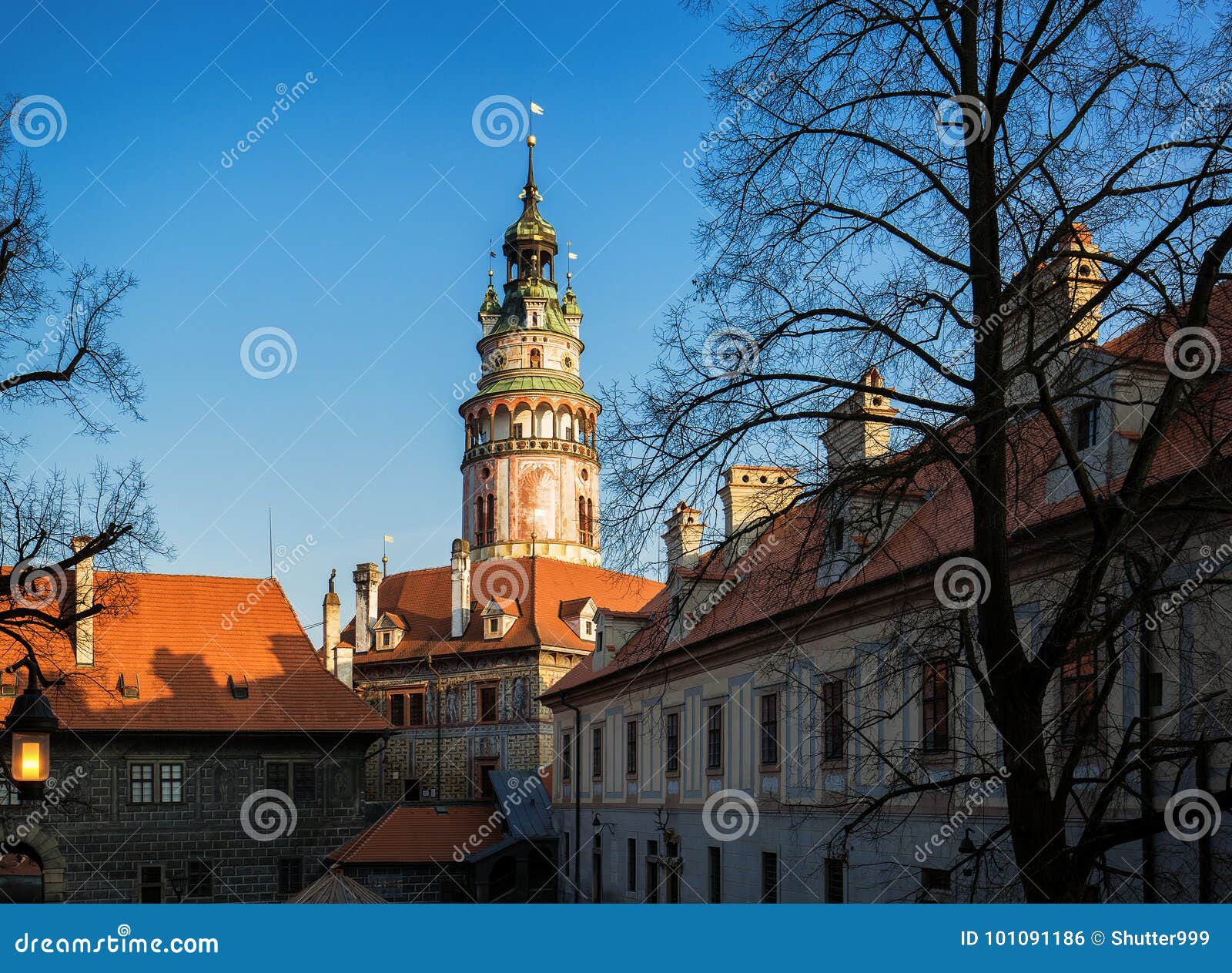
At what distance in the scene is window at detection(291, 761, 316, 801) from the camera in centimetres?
3669

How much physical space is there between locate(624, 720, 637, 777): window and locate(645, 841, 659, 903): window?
79.6 inches

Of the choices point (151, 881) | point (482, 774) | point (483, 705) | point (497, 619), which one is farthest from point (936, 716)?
point (483, 705)

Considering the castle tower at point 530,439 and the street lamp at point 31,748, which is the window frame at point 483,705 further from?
the street lamp at point 31,748

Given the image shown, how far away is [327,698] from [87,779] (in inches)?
250

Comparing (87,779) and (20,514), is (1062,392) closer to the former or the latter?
(20,514)

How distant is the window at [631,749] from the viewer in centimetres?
3253

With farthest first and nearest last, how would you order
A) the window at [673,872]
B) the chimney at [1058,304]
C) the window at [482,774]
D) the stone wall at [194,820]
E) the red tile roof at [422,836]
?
the window at [482,774] < the red tile roof at [422,836] < the stone wall at [194,820] < the window at [673,872] < the chimney at [1058,304]

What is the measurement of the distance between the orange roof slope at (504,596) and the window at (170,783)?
868 inches

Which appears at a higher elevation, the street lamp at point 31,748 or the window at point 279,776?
the street lamp at point 31,748

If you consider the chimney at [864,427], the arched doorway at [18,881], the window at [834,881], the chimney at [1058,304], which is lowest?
the arched doorway at [18,881]

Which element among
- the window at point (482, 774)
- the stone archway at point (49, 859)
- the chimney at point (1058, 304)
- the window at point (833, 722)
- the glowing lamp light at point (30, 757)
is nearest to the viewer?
the chimney at point (1058, 304)

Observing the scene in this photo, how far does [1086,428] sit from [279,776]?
2614cm

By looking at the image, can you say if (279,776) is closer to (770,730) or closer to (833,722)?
(770,730)

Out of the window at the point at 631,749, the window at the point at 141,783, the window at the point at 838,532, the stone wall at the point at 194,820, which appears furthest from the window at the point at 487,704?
the window at the point at 838,532
